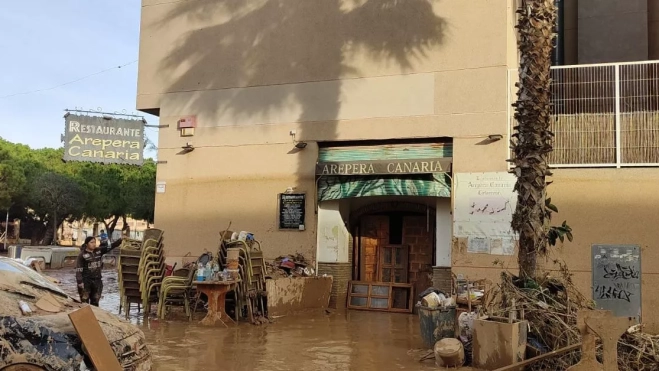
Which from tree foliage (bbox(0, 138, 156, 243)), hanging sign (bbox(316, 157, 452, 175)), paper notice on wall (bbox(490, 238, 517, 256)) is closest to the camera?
paper notice on wall (bbox(490, 238, 517, 256))

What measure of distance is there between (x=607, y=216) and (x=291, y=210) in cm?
710

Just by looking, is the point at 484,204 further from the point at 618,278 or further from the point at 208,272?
the point at 208,272

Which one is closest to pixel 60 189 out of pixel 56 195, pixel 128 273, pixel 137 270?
pixel 56 195

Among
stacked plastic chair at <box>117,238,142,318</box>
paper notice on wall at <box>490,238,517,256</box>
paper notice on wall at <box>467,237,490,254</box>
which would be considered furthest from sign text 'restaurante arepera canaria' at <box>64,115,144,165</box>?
paper notice on wall at <box>490,238,517,256</box>

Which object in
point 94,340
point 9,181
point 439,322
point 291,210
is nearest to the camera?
point 94,340

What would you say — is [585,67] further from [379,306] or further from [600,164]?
[379,306]

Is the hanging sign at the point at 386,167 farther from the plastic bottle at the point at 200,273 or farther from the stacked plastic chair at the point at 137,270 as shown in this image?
the stacked plastic chair at the point at 137,270

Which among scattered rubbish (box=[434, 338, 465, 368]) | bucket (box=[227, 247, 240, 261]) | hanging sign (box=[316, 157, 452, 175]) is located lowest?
scattered rubbish (box=[434, 338, 465, 368])

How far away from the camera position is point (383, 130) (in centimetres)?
1483

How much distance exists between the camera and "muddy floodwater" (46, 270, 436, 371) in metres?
8.66

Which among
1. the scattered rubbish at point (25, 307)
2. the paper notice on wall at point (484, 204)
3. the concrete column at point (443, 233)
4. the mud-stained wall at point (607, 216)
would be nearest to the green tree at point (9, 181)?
the concrete column at point (443, 233)

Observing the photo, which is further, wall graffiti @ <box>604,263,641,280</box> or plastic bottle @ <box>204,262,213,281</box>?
wall graffiti @ <box>604,263,641,280</box>

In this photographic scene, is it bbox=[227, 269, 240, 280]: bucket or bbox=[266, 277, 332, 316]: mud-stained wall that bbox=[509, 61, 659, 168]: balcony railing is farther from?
bbox=[227, 269, 240, 280]: bucket

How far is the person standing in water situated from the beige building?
448 centimetres
